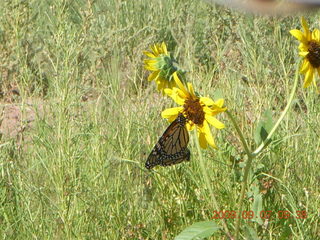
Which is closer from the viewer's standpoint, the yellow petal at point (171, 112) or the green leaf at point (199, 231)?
the green leaf at point (199, 231)

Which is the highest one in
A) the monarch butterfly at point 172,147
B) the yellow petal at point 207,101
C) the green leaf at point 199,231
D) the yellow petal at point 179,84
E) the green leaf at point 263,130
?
the yellow petal at point 179,84

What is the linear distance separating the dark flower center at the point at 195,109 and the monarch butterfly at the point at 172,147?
17cm

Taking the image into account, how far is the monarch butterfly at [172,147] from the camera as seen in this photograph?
225 centimetres

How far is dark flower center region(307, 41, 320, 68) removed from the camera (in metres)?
2.10

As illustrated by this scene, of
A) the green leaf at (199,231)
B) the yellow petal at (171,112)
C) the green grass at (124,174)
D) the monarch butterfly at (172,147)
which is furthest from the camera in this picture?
the green grass at (124,174)

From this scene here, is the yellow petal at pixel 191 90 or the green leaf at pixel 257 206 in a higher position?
the yellow petal at pixel 191 90

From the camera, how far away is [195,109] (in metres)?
2.02

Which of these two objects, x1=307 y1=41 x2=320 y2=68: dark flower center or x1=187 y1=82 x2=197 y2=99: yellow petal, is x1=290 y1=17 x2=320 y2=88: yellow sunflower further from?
x1=187 y1=82 x2=197 y2=99: yellow petal

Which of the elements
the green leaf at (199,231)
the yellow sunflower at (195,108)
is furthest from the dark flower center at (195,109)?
the green leaf at (199,231)

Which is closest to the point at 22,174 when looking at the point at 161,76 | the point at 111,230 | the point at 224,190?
the point at 111,230

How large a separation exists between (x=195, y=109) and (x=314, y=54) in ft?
1.38

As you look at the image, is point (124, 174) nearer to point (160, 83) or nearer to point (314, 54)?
point (160, 83)
